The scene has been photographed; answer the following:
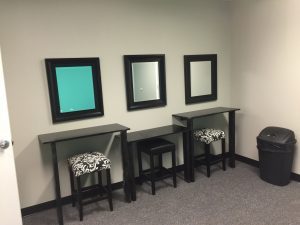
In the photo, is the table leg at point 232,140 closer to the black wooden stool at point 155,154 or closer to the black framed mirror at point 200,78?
the black framed mirror at point 200,78

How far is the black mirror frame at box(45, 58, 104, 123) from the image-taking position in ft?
9.00

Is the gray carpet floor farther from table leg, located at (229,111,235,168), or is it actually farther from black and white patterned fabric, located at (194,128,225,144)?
black and white patterned fabric, located at (194,128,225,144)

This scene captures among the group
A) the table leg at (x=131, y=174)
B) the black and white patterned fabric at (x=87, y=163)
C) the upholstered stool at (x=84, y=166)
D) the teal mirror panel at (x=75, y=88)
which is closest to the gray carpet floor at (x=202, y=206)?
the table leg at (x=131, y=174)

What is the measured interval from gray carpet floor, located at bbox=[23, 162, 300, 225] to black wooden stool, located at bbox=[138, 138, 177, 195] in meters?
0.14

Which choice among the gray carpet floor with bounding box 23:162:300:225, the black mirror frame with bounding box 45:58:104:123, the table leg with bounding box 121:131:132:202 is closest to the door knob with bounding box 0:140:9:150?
the black mirror frame with bounding box 45:58:104:123

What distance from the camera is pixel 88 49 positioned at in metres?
2.93

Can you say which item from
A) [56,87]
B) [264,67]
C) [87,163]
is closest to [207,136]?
[264,67]

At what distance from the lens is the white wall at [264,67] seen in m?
3.13

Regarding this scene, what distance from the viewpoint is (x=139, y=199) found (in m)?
3.05

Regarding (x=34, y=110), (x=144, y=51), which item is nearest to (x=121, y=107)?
(x=144, y=51)

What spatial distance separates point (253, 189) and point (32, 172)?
2.49 meters

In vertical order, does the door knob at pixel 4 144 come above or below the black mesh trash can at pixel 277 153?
above

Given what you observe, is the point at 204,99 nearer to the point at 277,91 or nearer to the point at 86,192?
the point at 277,91

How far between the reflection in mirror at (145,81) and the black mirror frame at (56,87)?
1.48 ft
